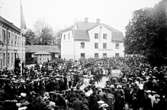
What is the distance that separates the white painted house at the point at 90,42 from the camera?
150ft

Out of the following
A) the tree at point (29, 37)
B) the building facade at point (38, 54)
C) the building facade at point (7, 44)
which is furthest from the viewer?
the tree at point (29, 37)

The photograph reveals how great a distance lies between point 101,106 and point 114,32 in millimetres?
42774

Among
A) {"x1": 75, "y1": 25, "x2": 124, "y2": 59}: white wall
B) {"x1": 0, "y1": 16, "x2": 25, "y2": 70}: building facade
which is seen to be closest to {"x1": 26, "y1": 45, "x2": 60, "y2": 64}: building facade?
{"x1": 75, "y1": 25, "x2": 124, "y2": 59}: white wall

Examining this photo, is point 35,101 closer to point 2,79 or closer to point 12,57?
point 2,79

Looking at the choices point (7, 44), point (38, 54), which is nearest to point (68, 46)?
point (38, 54)

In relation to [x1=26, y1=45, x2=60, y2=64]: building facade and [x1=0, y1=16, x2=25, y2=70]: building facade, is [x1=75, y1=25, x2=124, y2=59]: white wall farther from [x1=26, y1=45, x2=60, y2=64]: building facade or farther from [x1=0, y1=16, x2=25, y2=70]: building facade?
[x1=0, y1=16, x2=25, y2=70]: building facade

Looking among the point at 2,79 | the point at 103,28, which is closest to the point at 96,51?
the point at 103,28

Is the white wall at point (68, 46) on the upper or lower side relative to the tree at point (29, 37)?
lower

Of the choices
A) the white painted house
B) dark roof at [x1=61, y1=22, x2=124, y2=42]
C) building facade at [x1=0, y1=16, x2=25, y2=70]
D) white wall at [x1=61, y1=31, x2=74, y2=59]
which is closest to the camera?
building facade at [x1=0, y1=16, x2=25, y2=70]

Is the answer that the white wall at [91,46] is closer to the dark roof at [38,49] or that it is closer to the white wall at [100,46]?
the white wall at [100,46]

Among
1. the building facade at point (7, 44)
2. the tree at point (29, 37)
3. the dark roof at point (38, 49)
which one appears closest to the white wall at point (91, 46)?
the dark roof at point (38, 49)

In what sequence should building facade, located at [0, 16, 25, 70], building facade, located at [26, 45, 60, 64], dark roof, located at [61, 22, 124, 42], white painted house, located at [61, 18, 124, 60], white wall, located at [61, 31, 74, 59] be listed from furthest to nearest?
building facade, located at [26, 45, 60, 64], white wall, located at [61, 31, 74, 59], white painted house, located at [61, 18, 124, 60], dark roof, located at [61, 22, 124, 42], building facade, located at [0, 16, 25, 70]

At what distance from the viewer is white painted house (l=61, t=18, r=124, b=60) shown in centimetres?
4566

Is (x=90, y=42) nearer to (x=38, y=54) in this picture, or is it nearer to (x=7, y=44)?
(x=38, y=54)
